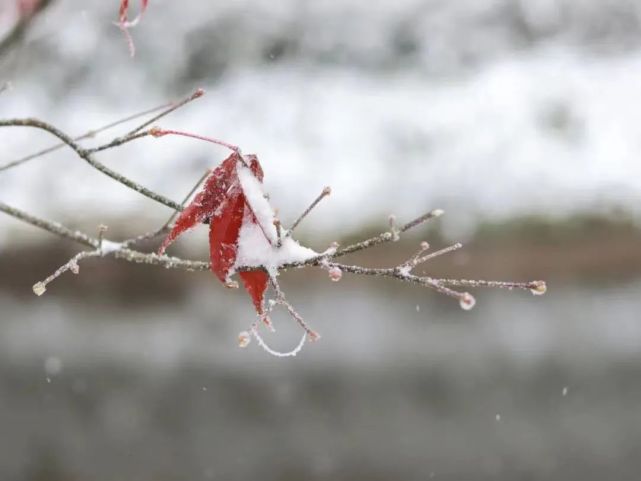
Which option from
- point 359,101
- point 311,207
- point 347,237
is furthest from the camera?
point 359,101

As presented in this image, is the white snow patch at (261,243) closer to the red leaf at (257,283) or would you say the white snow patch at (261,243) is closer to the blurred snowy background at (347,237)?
the red leaf at (257,283)

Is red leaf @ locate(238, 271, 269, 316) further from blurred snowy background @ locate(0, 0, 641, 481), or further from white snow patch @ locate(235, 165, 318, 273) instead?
blurred snowy background @ locate(0, 0, 641, 481)

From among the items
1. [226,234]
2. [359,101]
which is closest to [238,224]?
[226,234]

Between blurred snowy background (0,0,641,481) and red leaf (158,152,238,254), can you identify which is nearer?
red leaf (158,152,238,254)

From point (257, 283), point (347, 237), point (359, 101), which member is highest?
point (359, 101)

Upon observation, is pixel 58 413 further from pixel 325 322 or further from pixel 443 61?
pixel 443 61

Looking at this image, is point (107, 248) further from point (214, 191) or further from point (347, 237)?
point (347, 237)

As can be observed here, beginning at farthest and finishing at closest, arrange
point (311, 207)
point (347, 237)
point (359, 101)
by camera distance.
→ point (359, 101) < point (347, 237) < point (311, 207)

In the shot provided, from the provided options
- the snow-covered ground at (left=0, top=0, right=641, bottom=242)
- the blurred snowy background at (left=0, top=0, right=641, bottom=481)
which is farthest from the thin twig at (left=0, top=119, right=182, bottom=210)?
the snow-covered ground at (left=0, top=0, right=641, bottom=242)

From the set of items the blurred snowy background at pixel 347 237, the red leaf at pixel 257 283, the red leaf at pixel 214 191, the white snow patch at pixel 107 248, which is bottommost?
the red leaf at pixel 257 283

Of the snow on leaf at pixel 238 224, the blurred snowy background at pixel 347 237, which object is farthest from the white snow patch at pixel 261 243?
the blurred snowy background at pixel 347 237
